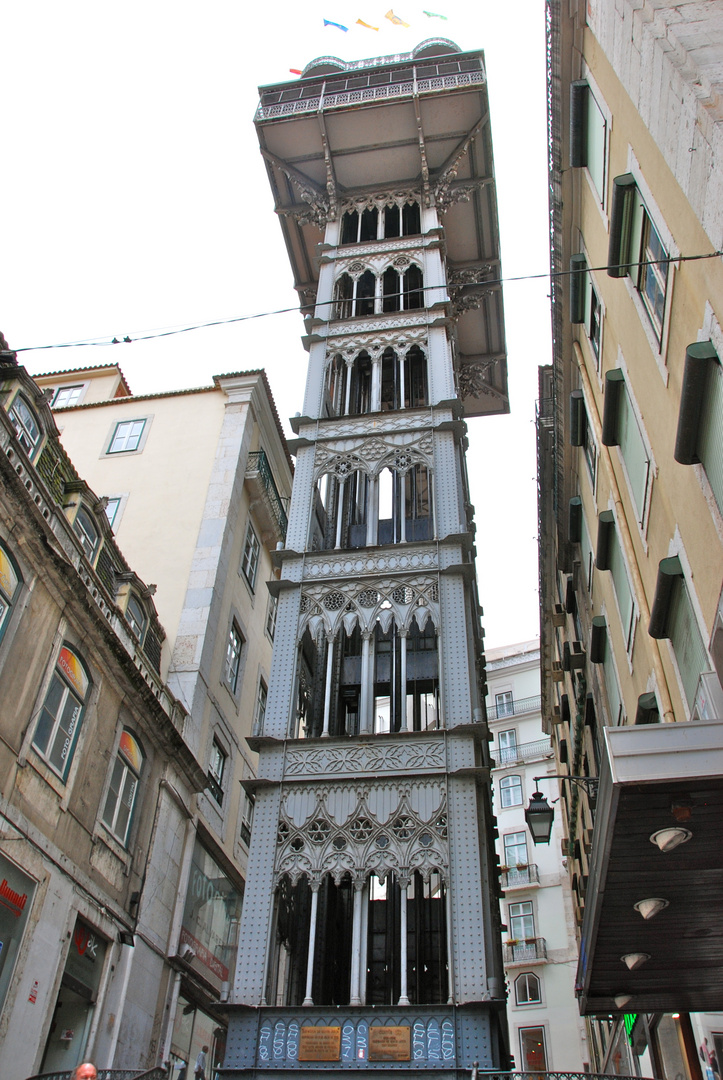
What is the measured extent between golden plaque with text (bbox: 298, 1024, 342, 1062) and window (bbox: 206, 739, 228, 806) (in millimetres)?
10433

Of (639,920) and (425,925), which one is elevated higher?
(425,925)

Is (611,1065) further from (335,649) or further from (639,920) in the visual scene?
(639,920)

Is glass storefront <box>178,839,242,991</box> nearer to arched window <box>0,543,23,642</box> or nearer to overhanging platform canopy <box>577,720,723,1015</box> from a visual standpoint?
arched window <box>0,543,23,642</box>

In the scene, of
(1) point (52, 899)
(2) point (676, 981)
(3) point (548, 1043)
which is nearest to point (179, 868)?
(1) point (52, 899)

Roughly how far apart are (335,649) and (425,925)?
5.33m

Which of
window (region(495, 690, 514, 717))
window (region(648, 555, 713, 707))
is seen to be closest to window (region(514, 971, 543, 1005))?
window (region(495, 690, 514, 717))

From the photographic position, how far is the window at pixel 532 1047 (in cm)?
3594

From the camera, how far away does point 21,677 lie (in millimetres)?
13828

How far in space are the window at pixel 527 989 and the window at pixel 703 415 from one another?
34802 mm

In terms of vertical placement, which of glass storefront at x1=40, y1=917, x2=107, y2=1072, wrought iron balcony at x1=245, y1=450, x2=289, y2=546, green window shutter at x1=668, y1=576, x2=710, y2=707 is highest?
wrought iron balcony at x1=245, y1=450, x2=289, y2=546

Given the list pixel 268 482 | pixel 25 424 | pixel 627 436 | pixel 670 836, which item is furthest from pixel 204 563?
pixel 670 836

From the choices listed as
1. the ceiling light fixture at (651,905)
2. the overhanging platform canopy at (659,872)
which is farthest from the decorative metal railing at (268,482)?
the ceiling light fixture at (651,905)

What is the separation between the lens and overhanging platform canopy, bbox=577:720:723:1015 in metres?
6.61

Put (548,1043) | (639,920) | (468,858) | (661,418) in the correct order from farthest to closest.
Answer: (548,1043), (468,858), (661,418), (639,920)
